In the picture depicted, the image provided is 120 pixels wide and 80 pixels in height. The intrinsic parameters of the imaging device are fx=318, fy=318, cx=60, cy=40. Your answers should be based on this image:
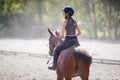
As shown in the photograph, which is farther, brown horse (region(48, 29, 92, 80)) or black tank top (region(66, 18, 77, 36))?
black tank top (region(66, 18, 77, 36))

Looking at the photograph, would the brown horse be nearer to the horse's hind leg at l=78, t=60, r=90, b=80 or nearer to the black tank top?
the horse's hind leg at l=78, t=60, r=90, b=80

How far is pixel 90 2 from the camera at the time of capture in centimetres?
4622

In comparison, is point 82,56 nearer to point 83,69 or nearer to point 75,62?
point 75,62

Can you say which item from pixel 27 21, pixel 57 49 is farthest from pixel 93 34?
pixel 57 49

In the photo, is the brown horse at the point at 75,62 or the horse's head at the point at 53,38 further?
the horse's head at the point at 53,38

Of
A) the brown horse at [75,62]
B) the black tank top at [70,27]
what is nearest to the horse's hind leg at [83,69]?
the brown horse at [75,62]

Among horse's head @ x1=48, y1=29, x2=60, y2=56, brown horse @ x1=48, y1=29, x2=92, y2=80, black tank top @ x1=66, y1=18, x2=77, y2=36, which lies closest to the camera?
brown horse @ x1=48, y1=29, x2=92, y2=80

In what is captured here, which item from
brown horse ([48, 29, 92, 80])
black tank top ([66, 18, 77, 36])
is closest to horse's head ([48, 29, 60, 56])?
black tank top ([66, 18, 77, 36])

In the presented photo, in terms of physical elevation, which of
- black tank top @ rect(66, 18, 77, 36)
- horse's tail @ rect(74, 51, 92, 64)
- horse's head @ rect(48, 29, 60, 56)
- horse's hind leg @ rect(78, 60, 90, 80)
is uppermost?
black tank top @ rect(66, 18, 77, 36)

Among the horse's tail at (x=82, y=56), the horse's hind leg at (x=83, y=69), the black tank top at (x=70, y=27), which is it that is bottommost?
the horse's hind leg at (x=83, y=69)

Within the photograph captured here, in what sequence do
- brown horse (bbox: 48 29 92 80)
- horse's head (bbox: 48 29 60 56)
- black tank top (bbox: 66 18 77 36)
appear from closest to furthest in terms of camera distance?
brown horse (bbox: 48 29 92 80), black tank top (bbox: 66 18 77 36), horse's head (bbox: 48 29 60 56)

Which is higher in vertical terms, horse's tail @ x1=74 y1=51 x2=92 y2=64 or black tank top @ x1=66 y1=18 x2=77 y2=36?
black tank top @ x1=66 y1=18 x2=77 y2=36

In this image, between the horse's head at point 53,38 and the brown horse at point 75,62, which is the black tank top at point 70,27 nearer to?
the brown horse at point 75,62

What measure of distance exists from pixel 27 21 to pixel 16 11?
2.51 m
